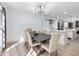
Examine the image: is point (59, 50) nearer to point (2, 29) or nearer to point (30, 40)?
point (30, 40)

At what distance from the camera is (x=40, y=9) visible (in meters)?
1.73

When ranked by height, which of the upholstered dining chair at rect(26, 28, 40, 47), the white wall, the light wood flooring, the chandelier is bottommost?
the light wood flooring

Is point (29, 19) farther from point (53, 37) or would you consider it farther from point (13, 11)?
point (53, 37)

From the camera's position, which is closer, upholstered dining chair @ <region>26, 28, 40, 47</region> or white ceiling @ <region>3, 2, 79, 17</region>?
white ceiling @ <region>3, 2, 79, 17</region>

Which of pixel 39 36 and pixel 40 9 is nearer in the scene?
pixel 40 9

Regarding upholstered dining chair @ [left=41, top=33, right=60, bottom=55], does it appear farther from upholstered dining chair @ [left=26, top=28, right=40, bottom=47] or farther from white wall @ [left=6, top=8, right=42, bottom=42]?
white wall @ [left=6, top=8, right=42, bottom=42]

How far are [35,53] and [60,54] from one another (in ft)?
1.70

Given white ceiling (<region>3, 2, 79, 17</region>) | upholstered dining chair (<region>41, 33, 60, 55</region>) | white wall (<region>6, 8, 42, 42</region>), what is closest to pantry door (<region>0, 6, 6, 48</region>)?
white wall (<region>6, 8, 42, 42</region>)

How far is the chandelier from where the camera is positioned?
173cm

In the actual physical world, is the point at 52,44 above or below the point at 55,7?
below

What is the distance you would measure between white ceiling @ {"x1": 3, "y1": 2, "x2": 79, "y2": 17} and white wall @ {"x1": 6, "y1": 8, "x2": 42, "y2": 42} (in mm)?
116

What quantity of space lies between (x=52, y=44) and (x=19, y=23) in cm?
80

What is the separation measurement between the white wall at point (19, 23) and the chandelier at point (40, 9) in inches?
4.0

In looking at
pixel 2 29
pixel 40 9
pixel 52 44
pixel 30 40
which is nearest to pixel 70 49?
pixel 52 44
